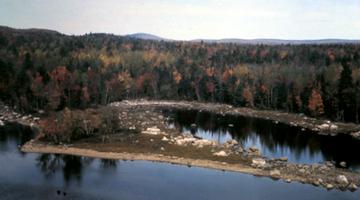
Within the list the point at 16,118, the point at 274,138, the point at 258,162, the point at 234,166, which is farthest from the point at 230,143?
the point at 16,118

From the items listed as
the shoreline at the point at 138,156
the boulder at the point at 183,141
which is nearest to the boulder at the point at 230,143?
the boulder at the point at 183,141

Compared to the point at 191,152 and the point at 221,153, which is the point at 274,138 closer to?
the point at 221,153

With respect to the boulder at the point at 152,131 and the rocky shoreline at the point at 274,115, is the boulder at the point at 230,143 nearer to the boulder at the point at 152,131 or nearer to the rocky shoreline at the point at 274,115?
the boulder at the point at 152,131

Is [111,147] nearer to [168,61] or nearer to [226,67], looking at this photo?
[226,67]

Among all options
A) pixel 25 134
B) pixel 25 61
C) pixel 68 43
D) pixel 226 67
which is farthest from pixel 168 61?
pixel 25 134

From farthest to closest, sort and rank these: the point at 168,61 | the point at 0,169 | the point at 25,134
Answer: the point at 168,61
the point at 25,134
the point at 0,169

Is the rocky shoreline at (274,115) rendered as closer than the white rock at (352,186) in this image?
No
